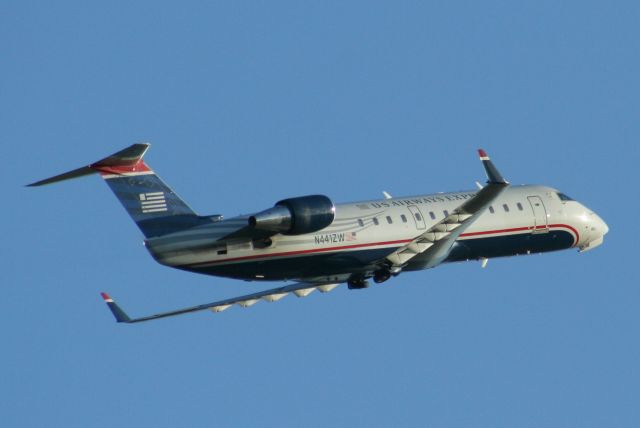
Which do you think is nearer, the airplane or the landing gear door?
the airplane

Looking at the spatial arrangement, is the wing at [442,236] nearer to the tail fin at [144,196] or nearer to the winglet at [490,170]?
the winglet at [490,170]

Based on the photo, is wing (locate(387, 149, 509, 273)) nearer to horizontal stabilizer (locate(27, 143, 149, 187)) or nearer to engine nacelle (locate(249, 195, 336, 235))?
engine nacelle (locate(249, 195, 336, 235))

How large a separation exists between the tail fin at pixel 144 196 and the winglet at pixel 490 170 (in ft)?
27.8

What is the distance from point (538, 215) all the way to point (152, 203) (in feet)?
45.2

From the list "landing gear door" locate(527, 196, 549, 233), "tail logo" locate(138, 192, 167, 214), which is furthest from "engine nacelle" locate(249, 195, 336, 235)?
"landing gear door" locate(527, 196, 549, 233)

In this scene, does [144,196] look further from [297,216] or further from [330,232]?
[330,232]

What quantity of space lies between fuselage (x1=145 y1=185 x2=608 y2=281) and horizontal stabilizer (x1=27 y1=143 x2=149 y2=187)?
7.31 ft

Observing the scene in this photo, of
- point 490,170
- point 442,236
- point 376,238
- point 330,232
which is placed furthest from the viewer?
point 376,238

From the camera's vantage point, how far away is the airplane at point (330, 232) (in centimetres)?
4834

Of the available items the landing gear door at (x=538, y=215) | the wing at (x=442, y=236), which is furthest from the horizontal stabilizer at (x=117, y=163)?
the landing gear door at (x=538, y=215)

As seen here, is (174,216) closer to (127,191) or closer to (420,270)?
(127,191)

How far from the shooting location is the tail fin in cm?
4841

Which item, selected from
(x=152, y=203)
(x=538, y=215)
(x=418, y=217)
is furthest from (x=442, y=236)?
(x=152, y=203)

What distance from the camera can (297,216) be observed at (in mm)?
48094
